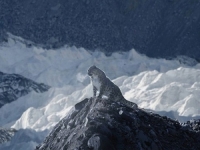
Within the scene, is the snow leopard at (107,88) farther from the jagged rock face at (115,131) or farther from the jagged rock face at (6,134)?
the jagged rock face at (6,134)

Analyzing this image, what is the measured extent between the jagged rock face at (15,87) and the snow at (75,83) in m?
0.75

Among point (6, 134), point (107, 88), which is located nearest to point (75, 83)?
point (6, 134)

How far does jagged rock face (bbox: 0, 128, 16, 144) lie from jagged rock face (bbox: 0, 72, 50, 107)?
17.8m

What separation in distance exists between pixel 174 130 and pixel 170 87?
51.7 m

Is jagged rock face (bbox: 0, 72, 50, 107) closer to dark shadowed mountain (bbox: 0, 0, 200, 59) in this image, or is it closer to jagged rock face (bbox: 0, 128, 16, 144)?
dark shadowed mountain (bbox: 0, 0, 200, 59)

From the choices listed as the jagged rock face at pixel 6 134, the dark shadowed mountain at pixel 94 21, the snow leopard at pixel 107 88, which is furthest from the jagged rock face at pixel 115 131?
the dark shadowed mountain at pixel 94 21

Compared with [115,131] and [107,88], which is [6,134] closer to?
[107,88]

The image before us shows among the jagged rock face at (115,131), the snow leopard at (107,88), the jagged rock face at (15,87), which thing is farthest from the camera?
the jagged rock face at (15,87)

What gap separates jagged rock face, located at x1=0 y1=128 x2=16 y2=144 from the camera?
60.1 metres

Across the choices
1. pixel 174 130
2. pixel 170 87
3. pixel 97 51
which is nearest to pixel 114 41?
pixel 97 51

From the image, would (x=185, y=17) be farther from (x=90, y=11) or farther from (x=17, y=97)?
(x=17, y=97)

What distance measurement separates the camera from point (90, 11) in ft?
304

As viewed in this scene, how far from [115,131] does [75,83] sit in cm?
6992

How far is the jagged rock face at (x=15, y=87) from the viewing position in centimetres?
8344
